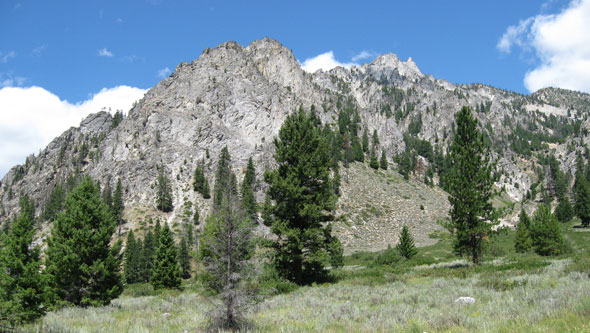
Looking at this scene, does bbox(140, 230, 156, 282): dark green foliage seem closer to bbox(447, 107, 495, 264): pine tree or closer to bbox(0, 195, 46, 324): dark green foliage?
bbox(0, 195, 46, 324): dark green foliage

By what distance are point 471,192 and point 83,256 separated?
898 inches

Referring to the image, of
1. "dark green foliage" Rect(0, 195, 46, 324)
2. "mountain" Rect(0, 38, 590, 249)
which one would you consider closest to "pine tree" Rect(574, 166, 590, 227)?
"mountain" Rect(0, 38, 590, 249)

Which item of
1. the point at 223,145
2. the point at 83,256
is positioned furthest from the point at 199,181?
the point at 83,256

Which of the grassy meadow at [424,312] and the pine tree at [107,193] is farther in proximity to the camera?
the pine tree at [107,193]

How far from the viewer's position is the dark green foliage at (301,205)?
797 inches

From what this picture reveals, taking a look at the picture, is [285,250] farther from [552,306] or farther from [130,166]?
[130,166]

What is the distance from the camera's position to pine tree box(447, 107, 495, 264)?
21.1 m

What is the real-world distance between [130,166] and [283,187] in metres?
90.7

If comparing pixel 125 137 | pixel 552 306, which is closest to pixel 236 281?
pixel 552 306

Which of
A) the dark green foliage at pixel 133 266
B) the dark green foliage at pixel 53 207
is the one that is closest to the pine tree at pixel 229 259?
the dark green foliage at pixel 133 266

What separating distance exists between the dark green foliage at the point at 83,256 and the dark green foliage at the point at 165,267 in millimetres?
16156

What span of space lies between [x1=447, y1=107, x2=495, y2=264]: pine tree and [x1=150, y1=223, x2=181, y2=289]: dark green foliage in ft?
88.5

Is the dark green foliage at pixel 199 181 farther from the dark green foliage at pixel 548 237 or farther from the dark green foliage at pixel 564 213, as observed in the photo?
the dark green foliage at pixel 564 213

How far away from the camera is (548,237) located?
3155cm
